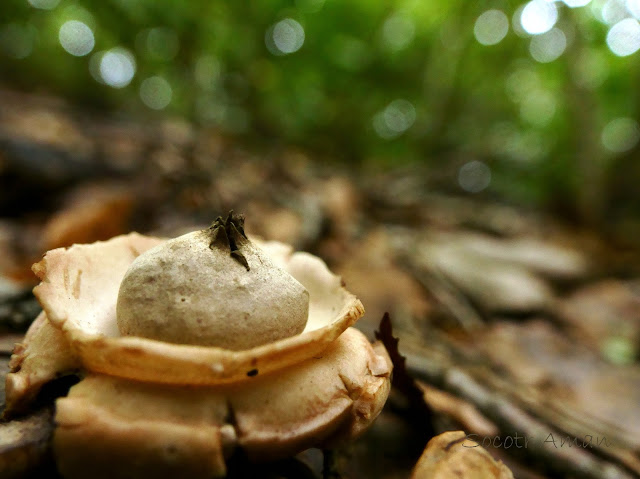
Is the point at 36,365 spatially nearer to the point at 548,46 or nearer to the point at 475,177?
A: the point at 548,46

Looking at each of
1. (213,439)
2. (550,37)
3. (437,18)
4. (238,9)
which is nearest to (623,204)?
(550,37)

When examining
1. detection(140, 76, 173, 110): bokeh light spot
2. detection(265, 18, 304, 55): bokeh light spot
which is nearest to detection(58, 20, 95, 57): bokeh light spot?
detection(140, 76, 173, 110): bokeh light spot

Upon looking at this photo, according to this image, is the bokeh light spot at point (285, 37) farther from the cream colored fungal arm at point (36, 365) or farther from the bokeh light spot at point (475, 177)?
the cream colored fungal arm at point (36, 365)

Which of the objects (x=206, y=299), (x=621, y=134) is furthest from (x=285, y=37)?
(x=206, y=299)

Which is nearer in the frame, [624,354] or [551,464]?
[551,464]

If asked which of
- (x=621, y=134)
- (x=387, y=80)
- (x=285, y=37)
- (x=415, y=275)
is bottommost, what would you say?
(x=415, y=275)

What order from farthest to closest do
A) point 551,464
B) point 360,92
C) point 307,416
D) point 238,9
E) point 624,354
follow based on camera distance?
point 360,92
point 238,9
point 624,354
point 551,464
point 307,416

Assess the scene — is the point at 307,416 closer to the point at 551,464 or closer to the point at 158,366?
the point at 158,366

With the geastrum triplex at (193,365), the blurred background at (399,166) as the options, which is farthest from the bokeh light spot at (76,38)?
the geastrum triplex at (193,365)
